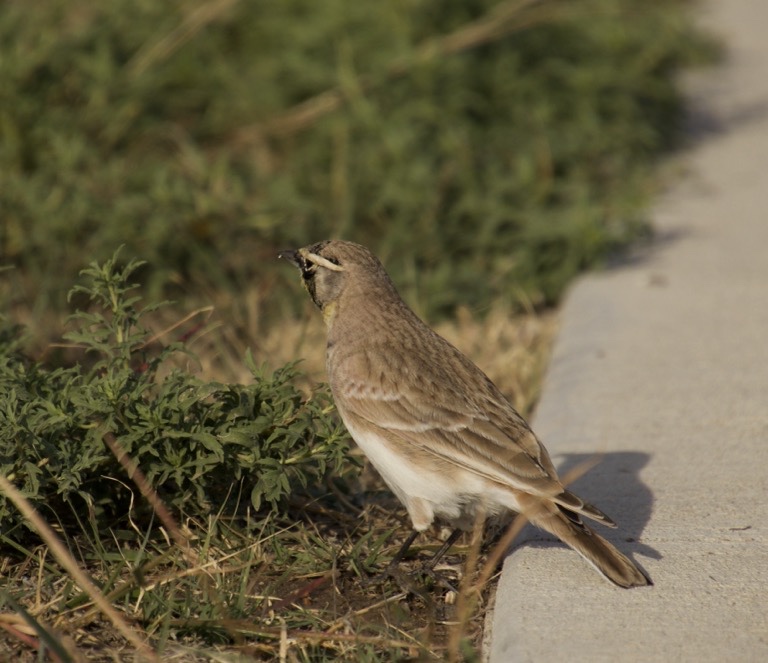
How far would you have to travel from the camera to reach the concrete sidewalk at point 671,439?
11.4 ft

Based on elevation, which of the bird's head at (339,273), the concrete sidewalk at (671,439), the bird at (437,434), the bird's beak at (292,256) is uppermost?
the bird's beak at (292,256)

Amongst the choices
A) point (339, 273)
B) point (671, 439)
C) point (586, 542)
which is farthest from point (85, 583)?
point (671, 439)

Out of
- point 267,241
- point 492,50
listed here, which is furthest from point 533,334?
point 492,50

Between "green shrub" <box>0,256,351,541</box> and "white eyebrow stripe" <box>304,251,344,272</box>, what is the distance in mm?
542

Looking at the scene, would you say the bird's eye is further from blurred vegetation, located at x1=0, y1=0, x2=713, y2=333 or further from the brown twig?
blurred vegetation, located at x1=0, y1=0, x2=713, y2=333

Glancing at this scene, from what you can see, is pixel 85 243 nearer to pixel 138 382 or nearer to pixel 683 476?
pixel 138 382

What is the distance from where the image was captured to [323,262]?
452 centimetres

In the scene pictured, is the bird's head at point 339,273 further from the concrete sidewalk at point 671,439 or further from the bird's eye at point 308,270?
the concrete sidewalk at point 671,439

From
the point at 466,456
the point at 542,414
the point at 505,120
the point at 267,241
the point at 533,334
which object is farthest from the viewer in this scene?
the point at 505,120

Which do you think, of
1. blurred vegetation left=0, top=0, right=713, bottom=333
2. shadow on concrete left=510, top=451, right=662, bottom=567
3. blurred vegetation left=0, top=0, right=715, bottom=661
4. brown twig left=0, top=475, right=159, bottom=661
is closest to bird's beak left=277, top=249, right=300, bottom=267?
blurred vegetation left=0, top=0, right=715, bottom=661

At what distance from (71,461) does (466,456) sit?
4.07ft

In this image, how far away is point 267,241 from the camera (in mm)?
6855

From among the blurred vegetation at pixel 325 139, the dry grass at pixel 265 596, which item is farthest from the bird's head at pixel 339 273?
the blurred vegetation at pixel 325 139

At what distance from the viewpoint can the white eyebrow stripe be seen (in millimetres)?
4508
